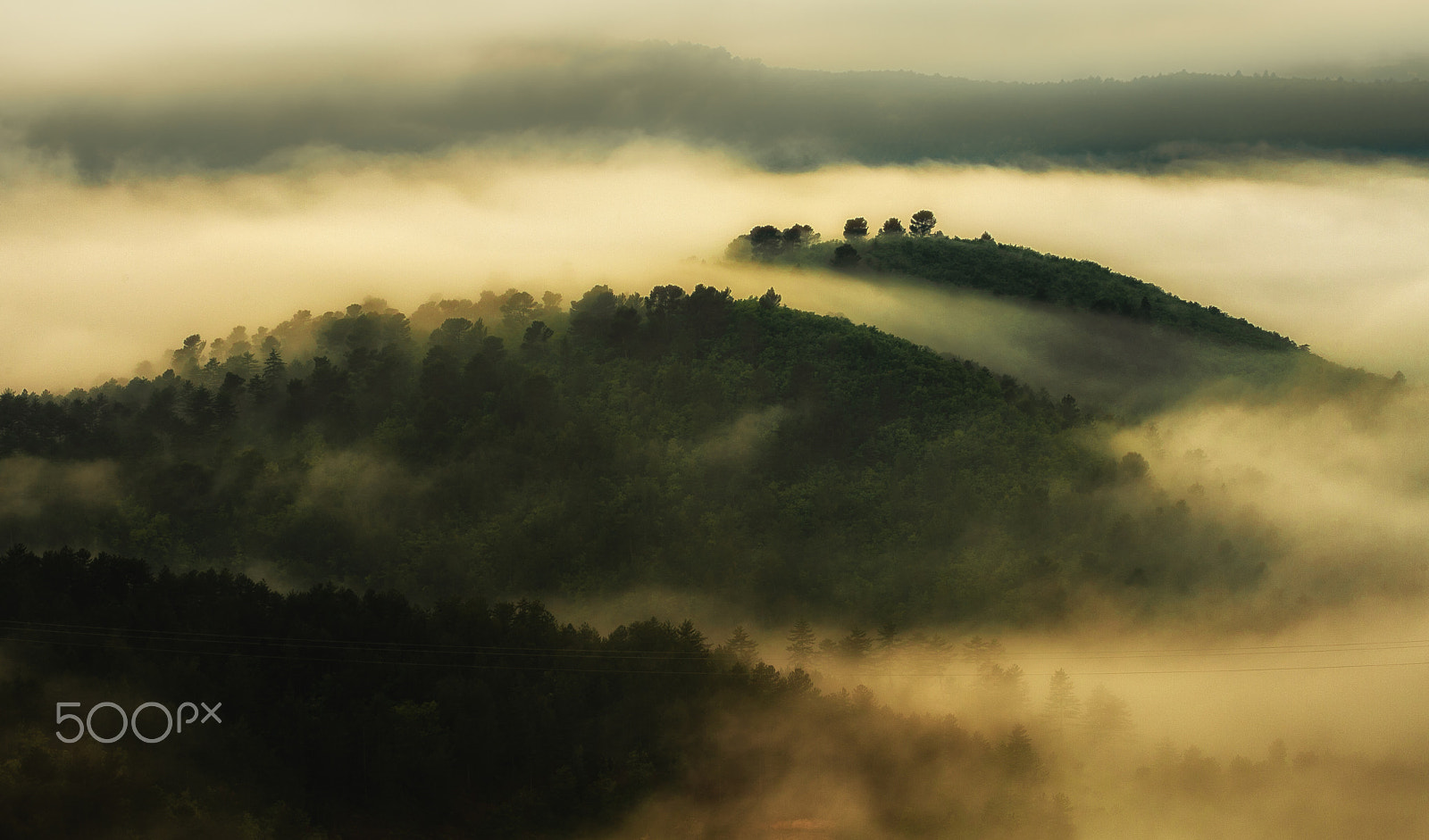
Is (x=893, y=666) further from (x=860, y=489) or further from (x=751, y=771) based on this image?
(x=860, y=489)

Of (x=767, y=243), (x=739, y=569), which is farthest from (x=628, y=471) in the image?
(x=767, y=243)

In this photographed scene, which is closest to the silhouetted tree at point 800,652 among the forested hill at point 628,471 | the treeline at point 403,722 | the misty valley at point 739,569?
the misty valley at point 739,569

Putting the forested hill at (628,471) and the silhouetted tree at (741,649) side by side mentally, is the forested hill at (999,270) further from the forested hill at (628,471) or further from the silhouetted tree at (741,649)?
the silhouetted tree at (741,649)

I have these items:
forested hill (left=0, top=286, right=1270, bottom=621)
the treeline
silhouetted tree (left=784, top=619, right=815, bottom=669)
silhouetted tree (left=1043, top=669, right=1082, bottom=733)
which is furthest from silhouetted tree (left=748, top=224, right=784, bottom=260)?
the treeline

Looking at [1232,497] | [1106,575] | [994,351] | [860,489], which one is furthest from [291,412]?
[1232,497]

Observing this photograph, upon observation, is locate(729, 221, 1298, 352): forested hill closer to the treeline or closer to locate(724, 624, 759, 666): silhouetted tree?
locate(724, 624, 759, 666): silhouetted tree

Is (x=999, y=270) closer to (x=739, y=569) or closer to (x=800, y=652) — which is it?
(x=739, y=569)
